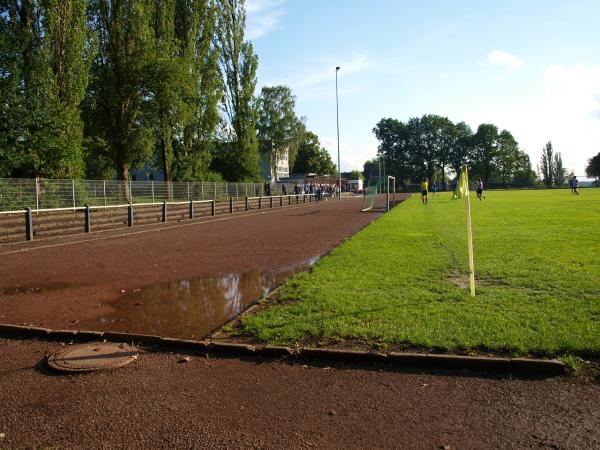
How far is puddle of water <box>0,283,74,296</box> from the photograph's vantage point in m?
7.96

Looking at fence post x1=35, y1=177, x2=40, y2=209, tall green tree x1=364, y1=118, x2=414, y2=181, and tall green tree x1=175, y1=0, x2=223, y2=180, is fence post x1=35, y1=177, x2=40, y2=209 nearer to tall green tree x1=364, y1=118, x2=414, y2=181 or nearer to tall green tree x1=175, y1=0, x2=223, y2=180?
tall green tree x1=175, y1=0, x2=223, y2=180

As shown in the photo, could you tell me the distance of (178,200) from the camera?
27.1 meters

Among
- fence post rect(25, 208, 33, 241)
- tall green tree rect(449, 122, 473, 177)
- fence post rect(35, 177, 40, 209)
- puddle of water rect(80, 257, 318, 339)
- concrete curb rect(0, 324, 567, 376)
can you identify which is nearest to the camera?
concrete curb rect(0, 324, 567, 376)

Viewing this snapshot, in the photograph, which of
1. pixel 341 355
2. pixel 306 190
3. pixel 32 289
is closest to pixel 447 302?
pixel 341 355

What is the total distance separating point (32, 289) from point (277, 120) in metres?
70.2

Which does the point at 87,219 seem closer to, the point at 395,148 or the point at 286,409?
the point at 286,409

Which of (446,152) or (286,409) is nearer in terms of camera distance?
(286,409)

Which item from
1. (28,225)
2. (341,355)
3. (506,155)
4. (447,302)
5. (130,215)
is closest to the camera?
(341,355)

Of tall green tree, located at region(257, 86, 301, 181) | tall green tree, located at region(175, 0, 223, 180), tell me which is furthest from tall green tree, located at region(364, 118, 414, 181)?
tall green tree, located at region(175, 0, 223, 180)

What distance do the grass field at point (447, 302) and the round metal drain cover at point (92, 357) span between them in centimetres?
133

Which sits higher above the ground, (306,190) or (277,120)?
(277,120)

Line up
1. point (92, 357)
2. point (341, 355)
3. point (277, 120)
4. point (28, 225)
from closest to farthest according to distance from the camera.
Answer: point (341, 355) < point (92, 357) < point (28, 225) < point (277, 120)

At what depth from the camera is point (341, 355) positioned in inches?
181

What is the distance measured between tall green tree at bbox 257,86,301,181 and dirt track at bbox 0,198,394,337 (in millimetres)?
59880
